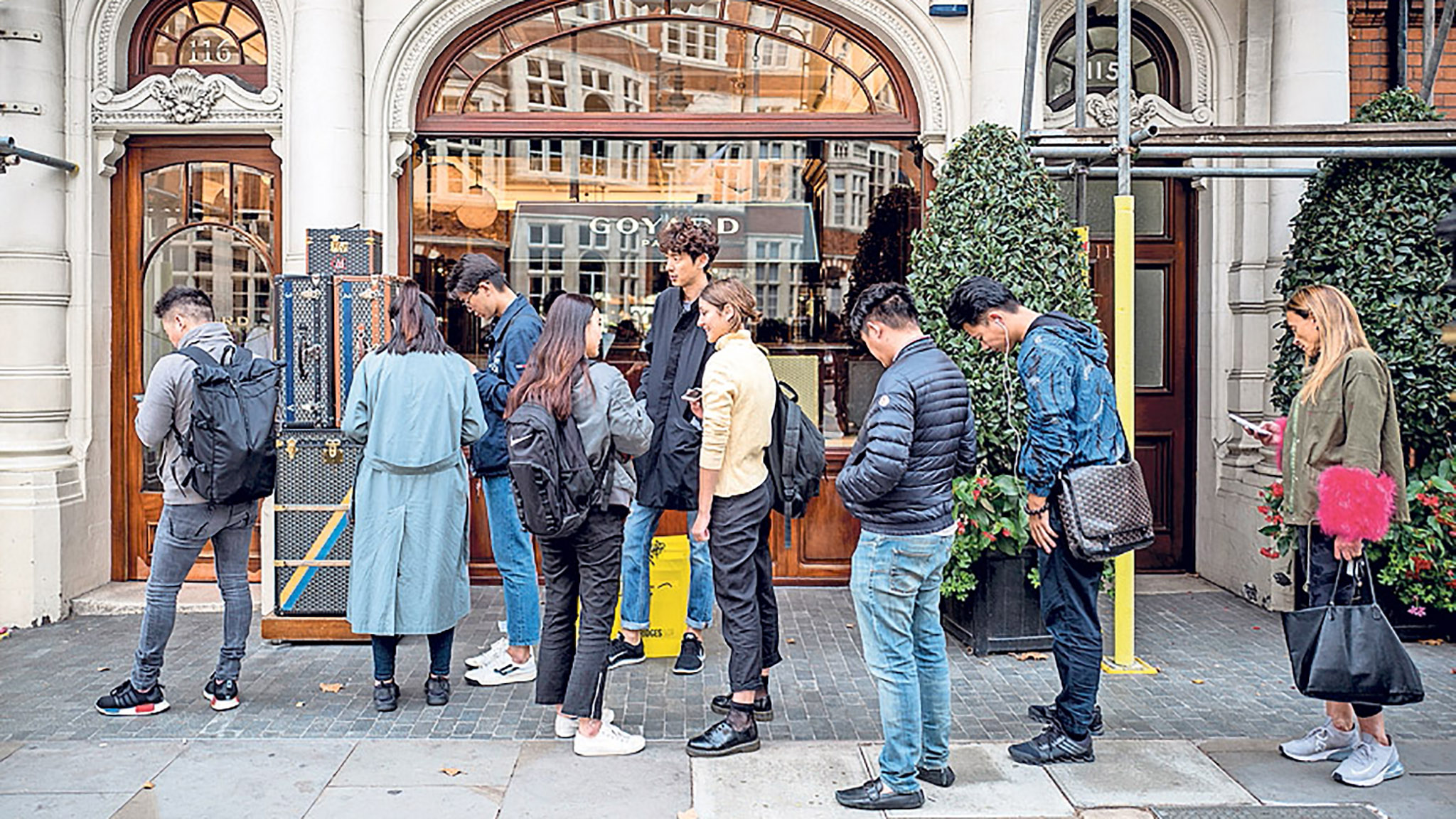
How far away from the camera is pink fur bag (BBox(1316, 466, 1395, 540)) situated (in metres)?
4.72

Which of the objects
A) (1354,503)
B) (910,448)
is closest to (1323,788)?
(1354,503)

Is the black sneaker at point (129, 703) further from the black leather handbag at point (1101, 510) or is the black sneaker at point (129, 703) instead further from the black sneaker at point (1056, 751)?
the black leather handbag at point (1101, 510)

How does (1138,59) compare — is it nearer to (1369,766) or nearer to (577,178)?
(577,178)

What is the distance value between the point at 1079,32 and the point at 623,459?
3.62 m

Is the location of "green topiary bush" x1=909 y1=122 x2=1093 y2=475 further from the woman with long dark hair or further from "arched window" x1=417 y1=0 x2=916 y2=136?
the woman with long dark hair

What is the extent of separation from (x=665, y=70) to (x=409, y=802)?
17.3 feet

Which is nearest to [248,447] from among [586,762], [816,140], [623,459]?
[623,459]

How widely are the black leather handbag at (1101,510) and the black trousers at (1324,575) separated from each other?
0.72 meters

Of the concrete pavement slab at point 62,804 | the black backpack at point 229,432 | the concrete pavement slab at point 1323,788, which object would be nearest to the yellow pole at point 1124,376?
the concrete pavement slab at point 1323,788

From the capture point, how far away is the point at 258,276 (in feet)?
26.4

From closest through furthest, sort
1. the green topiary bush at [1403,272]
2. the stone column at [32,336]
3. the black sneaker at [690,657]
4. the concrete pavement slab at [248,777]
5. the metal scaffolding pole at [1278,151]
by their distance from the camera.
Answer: the concrete pavement slab at [248,777], the black sneaker at [690,657], the metal scaffolding pole at [1278,151], the green topiary bush at [1403,272], the stone column at [32,336]

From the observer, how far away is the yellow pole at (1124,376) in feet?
20.2

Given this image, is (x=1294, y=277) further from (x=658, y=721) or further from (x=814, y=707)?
(x=658, y=721)

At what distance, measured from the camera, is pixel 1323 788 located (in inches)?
187
